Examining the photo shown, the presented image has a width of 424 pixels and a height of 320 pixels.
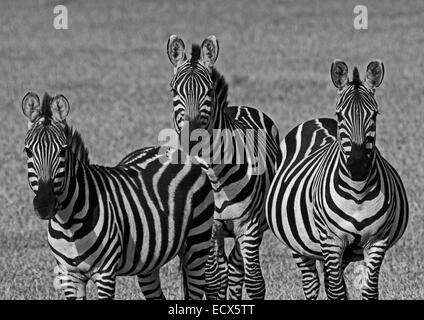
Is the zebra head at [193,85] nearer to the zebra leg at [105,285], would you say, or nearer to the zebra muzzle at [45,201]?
the zebra leg at [105,285]

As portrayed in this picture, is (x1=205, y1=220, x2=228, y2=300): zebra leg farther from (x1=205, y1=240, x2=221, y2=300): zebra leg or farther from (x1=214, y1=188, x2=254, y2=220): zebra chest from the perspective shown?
(x1=214, y1=188, x2=254, y2=220): zebra chest

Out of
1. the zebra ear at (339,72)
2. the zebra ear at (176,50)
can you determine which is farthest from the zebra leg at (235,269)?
the zebra ear at (339,72)

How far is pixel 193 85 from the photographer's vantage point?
33.2ft

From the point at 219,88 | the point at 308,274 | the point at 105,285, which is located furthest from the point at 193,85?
the point at 308,274

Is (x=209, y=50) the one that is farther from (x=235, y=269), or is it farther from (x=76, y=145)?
(x=235, y=269)

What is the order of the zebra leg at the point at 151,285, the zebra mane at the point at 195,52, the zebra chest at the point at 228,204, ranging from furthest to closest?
the zebra chest at the point at 228,204, the zebra mane at the point at 195,52, the zebra leg at the point at 151,285

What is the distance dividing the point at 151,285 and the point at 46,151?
2.23 m

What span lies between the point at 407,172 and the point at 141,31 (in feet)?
65.5

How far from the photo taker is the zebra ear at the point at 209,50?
412 inches

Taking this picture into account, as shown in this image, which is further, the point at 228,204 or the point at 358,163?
the point at 228,204

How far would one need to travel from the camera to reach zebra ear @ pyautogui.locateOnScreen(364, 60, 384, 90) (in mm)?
9508

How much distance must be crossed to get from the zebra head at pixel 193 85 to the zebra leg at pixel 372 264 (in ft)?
5.96

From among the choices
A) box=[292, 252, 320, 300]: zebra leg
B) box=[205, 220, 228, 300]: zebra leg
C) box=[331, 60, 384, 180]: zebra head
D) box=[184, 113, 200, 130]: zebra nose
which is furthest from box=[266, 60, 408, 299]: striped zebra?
box=[184, 113, 200, 130]: zebra nose
